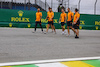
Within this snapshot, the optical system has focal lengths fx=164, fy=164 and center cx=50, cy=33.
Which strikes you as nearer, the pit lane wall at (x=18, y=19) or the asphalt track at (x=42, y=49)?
the asphalt track at (x=42, y=49)

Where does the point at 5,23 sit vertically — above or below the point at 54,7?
below

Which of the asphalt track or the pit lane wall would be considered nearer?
the asphalt track

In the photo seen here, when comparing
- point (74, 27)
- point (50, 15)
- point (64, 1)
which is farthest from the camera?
point (64, 1)

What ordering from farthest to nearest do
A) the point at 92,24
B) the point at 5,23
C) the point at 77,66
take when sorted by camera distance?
the point at 92,24
the point at 5,23
the point at 77,66

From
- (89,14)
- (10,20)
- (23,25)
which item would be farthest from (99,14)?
(10,20)

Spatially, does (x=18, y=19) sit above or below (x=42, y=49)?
above

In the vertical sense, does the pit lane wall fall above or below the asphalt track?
above

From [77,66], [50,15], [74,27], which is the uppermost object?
[50,15]

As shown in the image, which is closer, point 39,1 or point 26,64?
point 26,64

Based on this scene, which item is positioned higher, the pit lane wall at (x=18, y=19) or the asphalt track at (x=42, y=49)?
the pit lane wall at (x=18, y=19)

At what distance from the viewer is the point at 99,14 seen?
60.3ft

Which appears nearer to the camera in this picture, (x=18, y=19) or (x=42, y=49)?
(x=42, y=49)

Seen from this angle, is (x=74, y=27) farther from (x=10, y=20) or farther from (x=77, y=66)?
(x=10, y=20)

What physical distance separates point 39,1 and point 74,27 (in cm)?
1668
